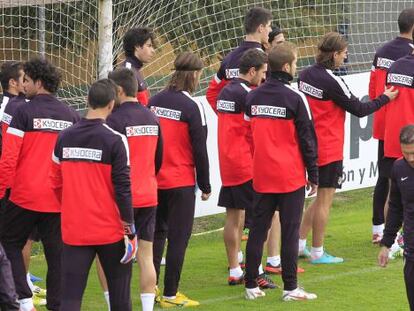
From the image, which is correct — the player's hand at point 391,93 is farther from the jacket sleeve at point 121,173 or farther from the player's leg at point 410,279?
the jacket sleeve at point 121,173

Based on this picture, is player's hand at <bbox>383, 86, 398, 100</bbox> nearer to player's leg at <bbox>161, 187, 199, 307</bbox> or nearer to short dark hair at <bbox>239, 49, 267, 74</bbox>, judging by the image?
short dark hair at <bbox>239, 49, 267, 74</bbox>

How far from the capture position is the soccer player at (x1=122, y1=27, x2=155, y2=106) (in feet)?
29.7

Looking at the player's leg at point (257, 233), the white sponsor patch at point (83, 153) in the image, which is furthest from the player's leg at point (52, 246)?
the player's leg at point (257, 233)

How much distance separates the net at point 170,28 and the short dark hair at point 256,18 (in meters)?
1.78

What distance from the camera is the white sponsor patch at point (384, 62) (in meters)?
10.3

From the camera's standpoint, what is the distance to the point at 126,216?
697cm

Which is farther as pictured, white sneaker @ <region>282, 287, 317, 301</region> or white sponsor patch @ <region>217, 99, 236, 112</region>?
white sponsor patch @ <region>217, 99, 236, 112</region>

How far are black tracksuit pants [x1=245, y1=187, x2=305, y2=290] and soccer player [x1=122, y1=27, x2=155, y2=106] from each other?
51.6 inches

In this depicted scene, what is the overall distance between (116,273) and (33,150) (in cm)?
135

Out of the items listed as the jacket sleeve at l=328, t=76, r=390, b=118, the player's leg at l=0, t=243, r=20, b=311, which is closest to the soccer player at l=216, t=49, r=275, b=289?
the jacket sleeve at l=328, t=76, r=390, b=118

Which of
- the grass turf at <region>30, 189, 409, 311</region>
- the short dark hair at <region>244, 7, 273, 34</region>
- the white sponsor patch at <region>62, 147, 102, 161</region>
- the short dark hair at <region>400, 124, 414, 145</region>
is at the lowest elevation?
the grass turf at <region>30, 189, 409, 311</region>

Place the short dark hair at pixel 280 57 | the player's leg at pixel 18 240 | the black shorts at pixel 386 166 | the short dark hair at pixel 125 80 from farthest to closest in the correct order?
the black shorts at pixel 386 166
the short dark hair at pixel 280 57
the player's leg at pixel 18 240
the short dark hair at pixel 125 80

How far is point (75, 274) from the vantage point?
706 centimetres

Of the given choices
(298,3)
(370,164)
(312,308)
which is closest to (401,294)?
(312,308)
